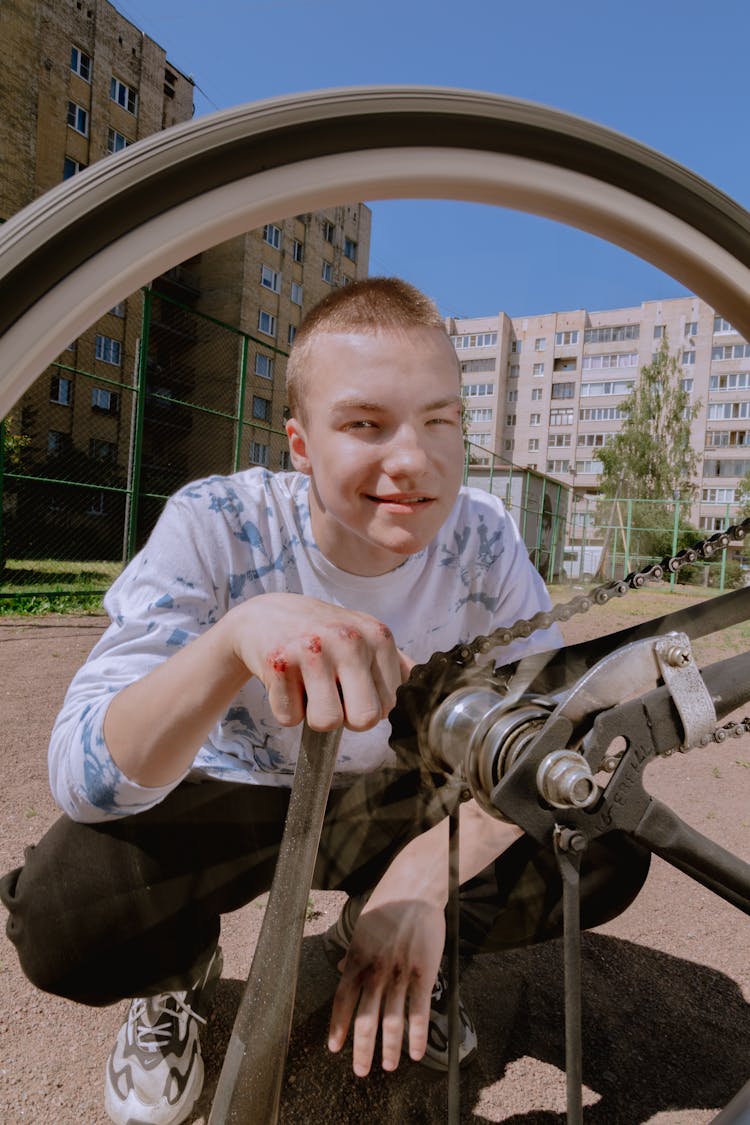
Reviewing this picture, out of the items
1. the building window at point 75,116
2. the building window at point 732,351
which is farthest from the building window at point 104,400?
the building window at point 75,116

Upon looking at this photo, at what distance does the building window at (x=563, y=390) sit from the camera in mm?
917

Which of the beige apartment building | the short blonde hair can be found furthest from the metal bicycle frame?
the short blonde hair

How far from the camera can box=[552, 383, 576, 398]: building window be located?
917 mm

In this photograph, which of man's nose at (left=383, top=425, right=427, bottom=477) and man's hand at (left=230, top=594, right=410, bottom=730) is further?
man's nose at (left=383, top=425, right=427, bottom=477)

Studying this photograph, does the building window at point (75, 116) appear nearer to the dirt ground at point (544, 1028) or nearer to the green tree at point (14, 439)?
the green tree at point (14, 439)

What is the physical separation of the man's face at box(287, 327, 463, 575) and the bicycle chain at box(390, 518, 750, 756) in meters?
0.11

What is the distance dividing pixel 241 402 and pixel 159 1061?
874mm

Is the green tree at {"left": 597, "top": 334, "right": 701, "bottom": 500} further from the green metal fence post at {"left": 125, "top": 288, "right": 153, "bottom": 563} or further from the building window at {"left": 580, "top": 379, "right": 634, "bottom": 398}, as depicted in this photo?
the green metal fence post at {"left": 125, "top": 288, "right": 153, "bottom": 563}

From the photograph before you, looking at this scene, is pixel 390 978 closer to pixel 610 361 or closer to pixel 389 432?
pixel 389 432

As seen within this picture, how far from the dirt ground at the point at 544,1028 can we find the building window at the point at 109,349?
0.48 metres

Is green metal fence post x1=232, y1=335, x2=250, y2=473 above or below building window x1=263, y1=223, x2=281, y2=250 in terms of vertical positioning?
below

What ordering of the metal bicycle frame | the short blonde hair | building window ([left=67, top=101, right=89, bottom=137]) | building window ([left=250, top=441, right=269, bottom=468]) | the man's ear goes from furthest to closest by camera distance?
1. building window ([left=67, top=101, right=89, bottom=137])
2. building window ([left=250, top=441, right=269, bottom=468])
3. the man's ear
4. the short blonde hair
5. the metal bicycle frame

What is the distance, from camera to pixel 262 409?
0.85 metres

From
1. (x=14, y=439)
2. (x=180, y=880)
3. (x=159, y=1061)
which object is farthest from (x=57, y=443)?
(x=159, y=1061)
